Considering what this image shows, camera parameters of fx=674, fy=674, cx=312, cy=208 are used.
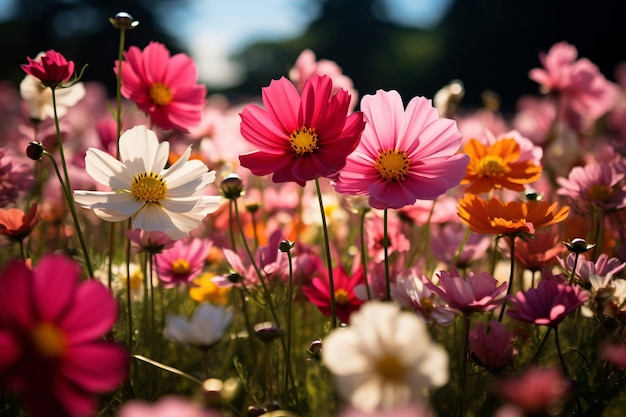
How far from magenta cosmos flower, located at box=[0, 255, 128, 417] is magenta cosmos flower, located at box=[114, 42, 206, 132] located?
40 centimetres

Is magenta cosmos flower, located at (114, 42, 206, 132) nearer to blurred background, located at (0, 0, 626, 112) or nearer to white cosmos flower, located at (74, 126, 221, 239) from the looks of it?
white cosmos flower, located at (74, 126, 221, 239)

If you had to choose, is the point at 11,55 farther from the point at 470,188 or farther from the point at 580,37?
the point at 470,188

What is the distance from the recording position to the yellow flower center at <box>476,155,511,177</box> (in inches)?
30.8

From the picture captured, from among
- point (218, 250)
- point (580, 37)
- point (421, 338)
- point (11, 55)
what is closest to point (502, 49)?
point (580, 37)

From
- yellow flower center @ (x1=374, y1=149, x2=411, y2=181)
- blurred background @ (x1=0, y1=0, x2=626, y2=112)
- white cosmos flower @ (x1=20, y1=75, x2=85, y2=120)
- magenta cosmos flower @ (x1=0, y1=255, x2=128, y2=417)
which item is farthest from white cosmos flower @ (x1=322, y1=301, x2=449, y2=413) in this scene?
blurred background @ (x1=0, y1=0, x2=626, y2=112)

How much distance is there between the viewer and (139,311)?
942 mm

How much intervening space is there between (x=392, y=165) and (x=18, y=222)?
14.7 inches

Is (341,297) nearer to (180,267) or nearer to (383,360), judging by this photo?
(180,267)

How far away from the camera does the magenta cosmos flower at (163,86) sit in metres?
0.77

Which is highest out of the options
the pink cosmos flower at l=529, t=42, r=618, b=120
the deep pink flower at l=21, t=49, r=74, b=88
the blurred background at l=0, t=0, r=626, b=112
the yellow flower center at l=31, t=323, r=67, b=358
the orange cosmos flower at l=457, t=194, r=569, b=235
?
the blurred background at l=0, t=0, r=626, b=112

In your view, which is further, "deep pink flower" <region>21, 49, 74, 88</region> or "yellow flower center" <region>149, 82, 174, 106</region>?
"yellow flower center" <region>149, 82, 174, 106</region>

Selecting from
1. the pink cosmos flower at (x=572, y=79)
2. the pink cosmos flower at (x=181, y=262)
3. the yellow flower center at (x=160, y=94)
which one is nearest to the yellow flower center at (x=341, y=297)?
the pink cosmos flower at (x=181, y=262)

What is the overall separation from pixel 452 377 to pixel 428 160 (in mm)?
285

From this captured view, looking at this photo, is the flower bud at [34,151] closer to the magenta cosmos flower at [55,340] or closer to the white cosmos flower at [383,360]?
Result: the magenta cosmos flower at [55,340]
